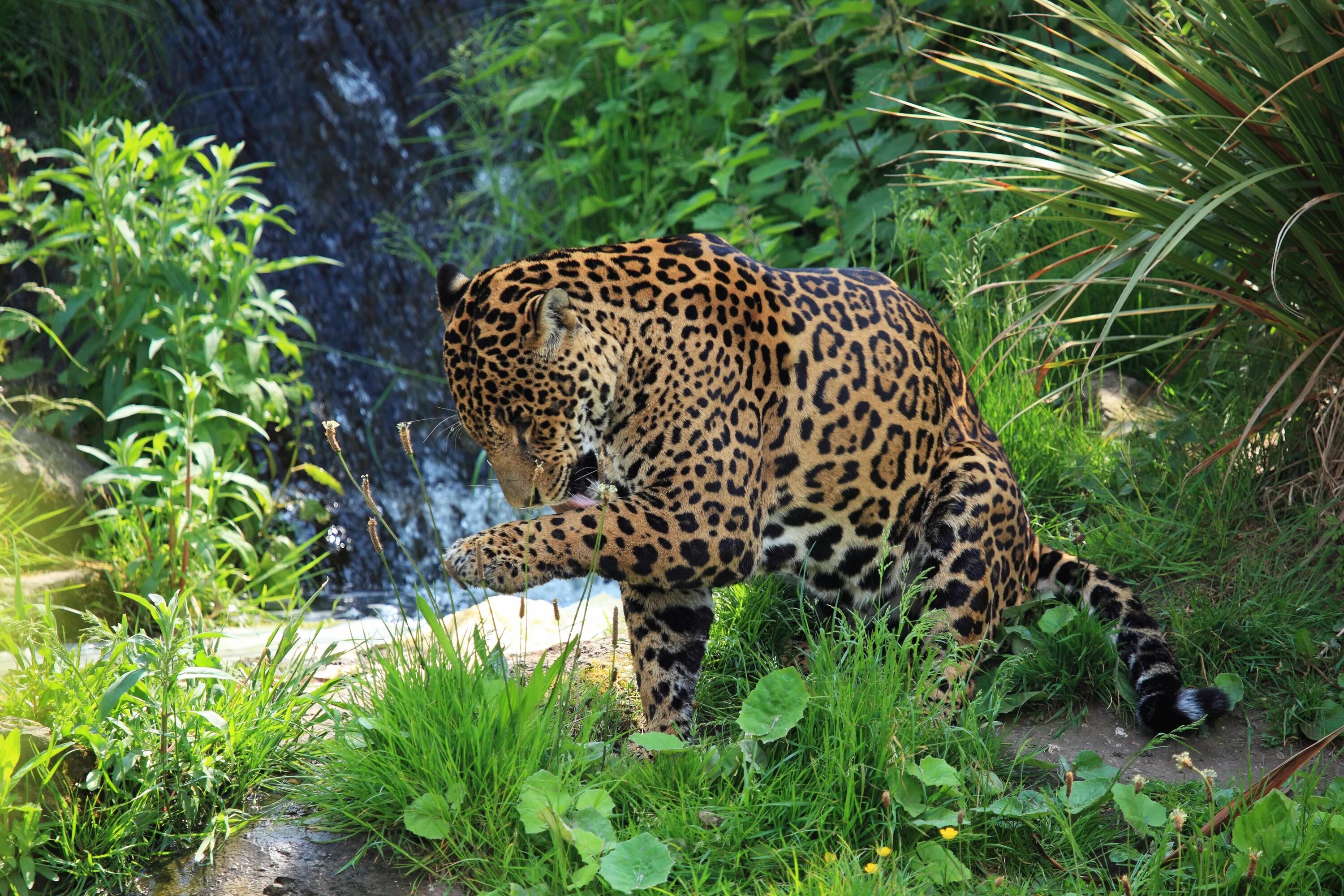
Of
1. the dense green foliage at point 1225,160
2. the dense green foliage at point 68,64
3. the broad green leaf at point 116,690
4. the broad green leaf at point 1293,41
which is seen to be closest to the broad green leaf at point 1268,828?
the dense green foliage at point 1225,160

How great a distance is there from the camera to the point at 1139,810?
146 inches

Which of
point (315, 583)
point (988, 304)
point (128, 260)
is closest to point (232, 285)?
point (128, 260)

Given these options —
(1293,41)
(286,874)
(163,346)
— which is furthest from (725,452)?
(163,346)

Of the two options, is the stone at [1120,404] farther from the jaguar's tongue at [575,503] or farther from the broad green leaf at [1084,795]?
the jaguar's tongue at [575,503]

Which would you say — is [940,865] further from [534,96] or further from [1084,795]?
[534,96]

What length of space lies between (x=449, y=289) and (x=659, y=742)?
1.75 m

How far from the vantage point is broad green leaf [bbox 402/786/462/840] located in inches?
141

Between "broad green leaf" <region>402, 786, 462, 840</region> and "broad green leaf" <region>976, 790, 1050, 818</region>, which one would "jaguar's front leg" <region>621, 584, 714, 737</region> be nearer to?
"broad green leaf" <region>402, 786, 462, 840</region>

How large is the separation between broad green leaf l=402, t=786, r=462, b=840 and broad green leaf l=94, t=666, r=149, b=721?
0.91 metres

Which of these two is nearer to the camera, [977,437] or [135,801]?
[135,801]

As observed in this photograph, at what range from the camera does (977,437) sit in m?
4.89

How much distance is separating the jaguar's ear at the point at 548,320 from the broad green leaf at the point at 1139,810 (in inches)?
90.0

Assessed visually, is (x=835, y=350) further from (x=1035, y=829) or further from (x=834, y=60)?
(x=834, y=60)

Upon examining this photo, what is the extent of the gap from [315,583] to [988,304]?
14.8 ft
